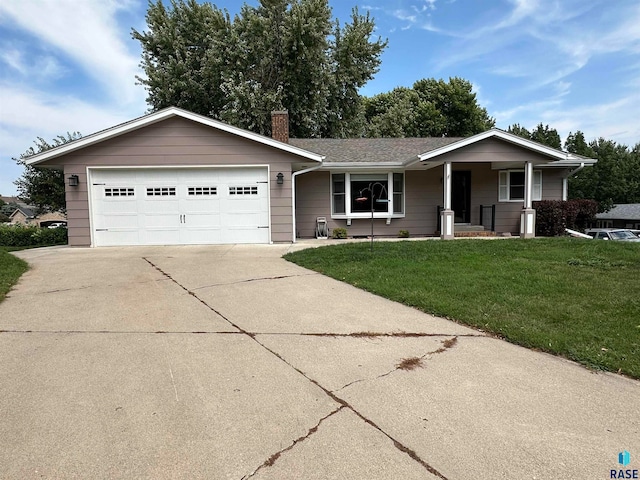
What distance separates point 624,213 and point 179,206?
40359mm

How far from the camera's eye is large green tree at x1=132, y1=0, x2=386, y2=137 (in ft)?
65.6

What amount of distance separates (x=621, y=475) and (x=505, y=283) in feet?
13.8

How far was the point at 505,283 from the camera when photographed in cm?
Answer: 596

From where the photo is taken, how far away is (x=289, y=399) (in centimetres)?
278

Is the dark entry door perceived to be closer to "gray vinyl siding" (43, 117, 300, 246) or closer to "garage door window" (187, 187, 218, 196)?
"gray vinyl siding" (43, 117, 300, 246)

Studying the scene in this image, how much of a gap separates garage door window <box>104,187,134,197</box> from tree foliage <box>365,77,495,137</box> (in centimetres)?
2027

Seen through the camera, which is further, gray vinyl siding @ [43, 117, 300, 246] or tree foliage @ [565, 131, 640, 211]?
tree foliage @ [565, 131, 640, 211]

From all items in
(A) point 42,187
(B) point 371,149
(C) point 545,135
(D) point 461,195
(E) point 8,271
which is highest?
(C) point 545,135

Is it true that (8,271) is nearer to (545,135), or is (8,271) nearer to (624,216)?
(545,135)


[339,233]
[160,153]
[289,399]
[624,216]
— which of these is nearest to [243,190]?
[160,153]

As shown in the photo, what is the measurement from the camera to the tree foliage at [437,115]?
29.3 meters

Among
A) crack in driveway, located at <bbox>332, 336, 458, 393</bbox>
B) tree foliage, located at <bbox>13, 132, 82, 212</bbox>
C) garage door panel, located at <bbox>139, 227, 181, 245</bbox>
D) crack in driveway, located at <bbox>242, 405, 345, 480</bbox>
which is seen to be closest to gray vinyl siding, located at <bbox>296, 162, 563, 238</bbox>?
garage door panel, located at <bbox>139, 227, 181, 245</bbox>

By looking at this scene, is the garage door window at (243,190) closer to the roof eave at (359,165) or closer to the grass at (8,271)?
the roof eave at (359,165)

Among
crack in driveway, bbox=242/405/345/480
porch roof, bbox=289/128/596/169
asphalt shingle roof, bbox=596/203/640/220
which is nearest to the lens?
crack in driveway, bbox=242/405/345/480
